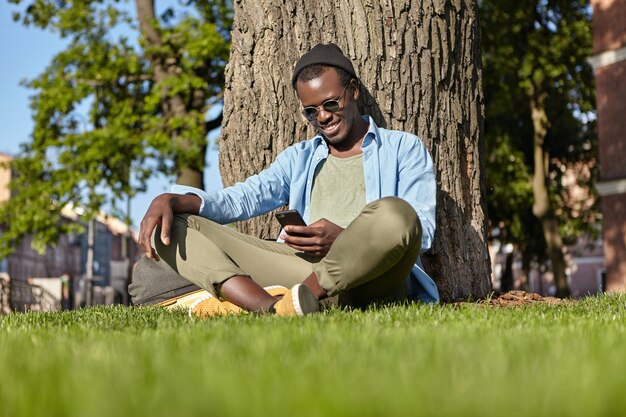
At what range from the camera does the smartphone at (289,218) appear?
537cm

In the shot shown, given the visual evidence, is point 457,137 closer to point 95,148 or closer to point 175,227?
point 175,227

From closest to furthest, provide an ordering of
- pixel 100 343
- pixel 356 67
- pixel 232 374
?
pixel 232 374 → pixel 100 343 → pixel 356 67

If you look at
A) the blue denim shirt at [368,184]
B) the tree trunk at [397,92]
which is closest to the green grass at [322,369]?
the blue denim shirt at [368,184]

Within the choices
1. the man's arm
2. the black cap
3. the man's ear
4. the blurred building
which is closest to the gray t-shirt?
the man's arm

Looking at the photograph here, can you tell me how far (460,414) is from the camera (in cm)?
194

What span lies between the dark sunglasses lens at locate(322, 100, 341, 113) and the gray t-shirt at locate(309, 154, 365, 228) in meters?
0.36

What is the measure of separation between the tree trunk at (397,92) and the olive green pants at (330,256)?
1.33m

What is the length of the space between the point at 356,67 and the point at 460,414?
5.46m

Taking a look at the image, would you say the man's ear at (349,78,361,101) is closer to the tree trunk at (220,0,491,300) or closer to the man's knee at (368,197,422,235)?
the tree trunk at (220,0,491,300)

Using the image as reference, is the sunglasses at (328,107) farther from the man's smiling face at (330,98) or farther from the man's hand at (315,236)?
the man's hand at (315,236)

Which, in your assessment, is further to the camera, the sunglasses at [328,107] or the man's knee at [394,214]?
the sunglasses at [328,107]

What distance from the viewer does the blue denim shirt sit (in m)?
5.92

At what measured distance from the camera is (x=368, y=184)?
603 cm

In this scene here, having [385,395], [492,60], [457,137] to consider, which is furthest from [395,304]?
[492,60]
